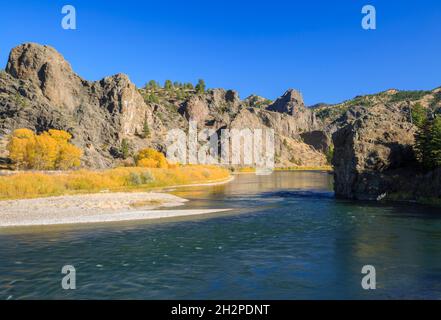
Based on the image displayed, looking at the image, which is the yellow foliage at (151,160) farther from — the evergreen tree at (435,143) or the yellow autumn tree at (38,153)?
the evergreen tree at (435,143)

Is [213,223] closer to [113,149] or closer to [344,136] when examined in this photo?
[344,136]

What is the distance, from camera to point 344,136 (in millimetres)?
64438

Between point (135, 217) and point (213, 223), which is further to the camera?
point (135, 217)

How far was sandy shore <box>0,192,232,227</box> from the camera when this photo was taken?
35656 millimetres

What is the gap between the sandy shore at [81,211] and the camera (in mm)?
35656

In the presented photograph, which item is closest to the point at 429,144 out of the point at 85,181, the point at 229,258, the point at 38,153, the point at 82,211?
the point at 229,258

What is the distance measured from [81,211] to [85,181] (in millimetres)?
25659

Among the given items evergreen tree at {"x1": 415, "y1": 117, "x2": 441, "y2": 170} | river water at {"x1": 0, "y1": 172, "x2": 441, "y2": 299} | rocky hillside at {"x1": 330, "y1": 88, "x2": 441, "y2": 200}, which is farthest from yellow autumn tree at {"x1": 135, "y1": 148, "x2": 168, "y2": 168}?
river water at {"x1": 0, "y1": 172, "x2": 441, "y2": 299}

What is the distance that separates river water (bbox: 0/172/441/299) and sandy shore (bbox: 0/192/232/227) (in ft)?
11.2

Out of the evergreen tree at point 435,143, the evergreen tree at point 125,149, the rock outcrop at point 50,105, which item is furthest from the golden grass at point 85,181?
the evergreen tree at point 125,149

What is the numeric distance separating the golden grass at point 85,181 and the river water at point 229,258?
79.4ft

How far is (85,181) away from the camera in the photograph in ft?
212
